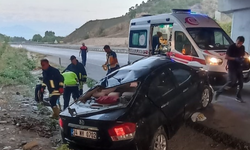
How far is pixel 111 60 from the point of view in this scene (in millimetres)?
9094

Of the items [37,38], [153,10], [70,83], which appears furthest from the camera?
[37,38]

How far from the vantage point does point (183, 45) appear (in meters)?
9.00

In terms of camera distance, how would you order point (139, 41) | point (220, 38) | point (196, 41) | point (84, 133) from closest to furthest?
1. point (84, 133)
2. point (196, 41)
3. point (220, 38)
4. point (139, 41)

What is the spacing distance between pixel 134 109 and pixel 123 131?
37 cm

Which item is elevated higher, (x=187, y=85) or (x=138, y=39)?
(x=138, y=39)

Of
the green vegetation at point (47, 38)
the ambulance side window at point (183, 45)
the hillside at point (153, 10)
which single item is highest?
the hillside at point (153, 10)

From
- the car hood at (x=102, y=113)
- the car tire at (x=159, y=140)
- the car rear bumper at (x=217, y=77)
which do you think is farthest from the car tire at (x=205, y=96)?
the car hood at (x=102, y=113)

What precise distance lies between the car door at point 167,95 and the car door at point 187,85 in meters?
0.18

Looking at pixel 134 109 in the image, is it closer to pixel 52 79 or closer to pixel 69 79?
pixel 52 79

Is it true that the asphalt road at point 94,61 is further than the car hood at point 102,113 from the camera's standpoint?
Yes

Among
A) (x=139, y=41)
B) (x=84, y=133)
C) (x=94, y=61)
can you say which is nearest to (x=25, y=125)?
(x=84, y=133)

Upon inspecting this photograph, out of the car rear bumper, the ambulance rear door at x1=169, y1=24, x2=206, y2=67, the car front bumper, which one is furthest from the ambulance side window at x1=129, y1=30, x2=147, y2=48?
the car front bumper

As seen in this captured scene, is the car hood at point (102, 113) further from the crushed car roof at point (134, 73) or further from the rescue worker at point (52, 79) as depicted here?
the rescue worker at point (52, 79)

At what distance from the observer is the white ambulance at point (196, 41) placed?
26.9ft
